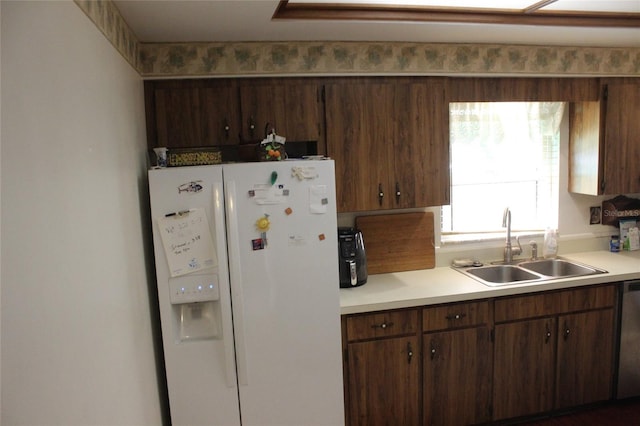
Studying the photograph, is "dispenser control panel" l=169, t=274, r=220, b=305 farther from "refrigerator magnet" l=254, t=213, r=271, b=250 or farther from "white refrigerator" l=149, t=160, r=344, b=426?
"refrigerator magnet" l=254, t=213, r=271, b=250

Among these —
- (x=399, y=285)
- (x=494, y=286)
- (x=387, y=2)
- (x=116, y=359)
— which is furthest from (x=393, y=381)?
(x=387, y=2)

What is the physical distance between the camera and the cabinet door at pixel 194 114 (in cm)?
235

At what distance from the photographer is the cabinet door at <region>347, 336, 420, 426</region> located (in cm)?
236

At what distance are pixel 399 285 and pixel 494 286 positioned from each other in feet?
1.74

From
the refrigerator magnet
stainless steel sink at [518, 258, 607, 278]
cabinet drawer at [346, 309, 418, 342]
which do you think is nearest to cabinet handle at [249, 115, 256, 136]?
the refrigerator magnet

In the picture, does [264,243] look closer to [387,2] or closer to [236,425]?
[236,425]

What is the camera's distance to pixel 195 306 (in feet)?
6.96

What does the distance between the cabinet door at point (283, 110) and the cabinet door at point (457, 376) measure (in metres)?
1.35

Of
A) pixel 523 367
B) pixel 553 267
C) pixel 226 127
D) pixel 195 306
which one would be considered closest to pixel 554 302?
pixel 523 367

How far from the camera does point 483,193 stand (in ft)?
10.0

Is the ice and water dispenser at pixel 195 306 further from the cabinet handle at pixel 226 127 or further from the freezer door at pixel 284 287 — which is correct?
the cabinet handle at pixel 226 127

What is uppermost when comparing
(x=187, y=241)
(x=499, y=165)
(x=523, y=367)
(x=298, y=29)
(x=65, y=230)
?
(x=298, y=29)

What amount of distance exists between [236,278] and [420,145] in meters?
1.35

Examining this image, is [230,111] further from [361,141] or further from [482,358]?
[482,358]
